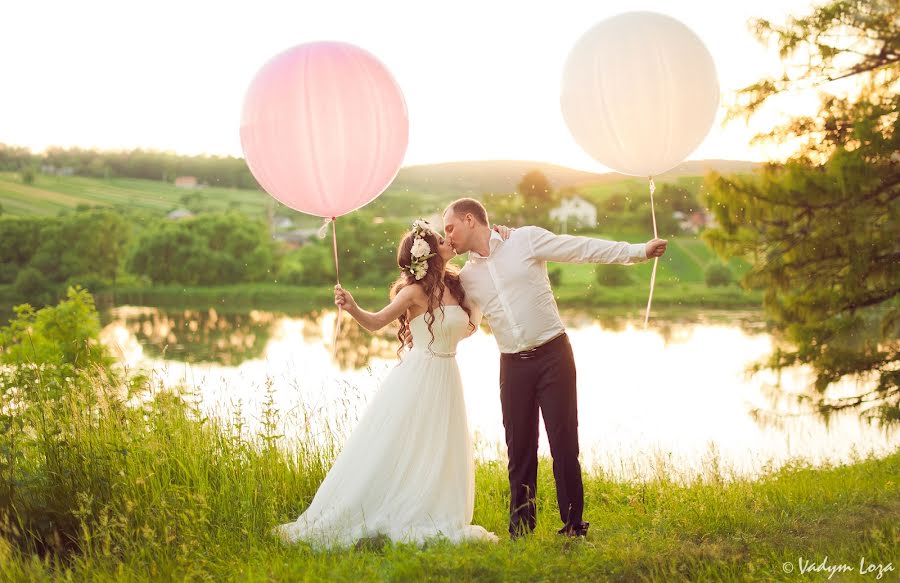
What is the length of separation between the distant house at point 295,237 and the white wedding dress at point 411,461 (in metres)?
37.2

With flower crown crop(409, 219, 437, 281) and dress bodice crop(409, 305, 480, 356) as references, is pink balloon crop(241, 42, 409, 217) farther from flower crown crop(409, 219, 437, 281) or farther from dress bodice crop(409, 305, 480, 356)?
dress bodice crop(409, 305, 480, 356)

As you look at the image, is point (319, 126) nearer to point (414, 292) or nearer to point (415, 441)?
point (414, 292)

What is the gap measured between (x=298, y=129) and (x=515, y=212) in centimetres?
3545

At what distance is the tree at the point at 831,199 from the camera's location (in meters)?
8.88

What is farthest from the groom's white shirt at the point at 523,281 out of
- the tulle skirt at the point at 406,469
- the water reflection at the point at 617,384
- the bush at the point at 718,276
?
the bush at the point at 718,276

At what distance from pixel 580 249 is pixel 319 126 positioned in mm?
1415

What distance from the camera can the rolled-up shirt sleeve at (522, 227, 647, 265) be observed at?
12.7 feet

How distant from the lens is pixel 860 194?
902cm

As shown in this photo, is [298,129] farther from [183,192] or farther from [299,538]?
[183,192]

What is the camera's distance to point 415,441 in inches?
165

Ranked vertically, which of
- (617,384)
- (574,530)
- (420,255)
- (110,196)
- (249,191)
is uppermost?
(249,191)

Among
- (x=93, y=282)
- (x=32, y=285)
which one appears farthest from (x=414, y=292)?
(x=93, y=282)

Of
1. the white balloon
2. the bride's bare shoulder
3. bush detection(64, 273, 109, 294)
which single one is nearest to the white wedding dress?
the bride's bare shoulder

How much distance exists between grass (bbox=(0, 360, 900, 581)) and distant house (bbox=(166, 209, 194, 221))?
3918 cm
